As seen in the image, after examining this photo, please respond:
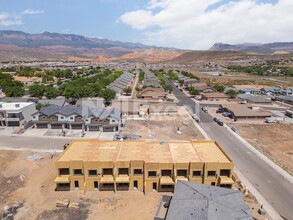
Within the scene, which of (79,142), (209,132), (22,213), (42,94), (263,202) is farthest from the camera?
(42,94)

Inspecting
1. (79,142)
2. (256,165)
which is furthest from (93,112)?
(256,165)

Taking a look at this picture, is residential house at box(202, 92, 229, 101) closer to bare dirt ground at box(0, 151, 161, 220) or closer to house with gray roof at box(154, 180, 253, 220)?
bare dirt ground at box(0, 151, 161, 220)

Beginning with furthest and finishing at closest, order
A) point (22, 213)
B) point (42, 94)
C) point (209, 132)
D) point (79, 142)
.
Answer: point (42, 94)
point (209, 132)
point (79, 142)
point (22, 213)

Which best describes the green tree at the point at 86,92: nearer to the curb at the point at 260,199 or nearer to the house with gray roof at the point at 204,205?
the curb at the point at 260,199

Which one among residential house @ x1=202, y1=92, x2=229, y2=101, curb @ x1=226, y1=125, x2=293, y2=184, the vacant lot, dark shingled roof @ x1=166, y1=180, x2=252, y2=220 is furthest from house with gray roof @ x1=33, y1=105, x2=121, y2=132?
residential house @ x1=202, y1=92, x2=229, y2=101

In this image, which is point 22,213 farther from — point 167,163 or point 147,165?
point 167,163

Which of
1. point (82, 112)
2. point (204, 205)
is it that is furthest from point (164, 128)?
point (204, 205)

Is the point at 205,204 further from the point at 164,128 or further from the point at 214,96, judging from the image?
the point at 214,96
